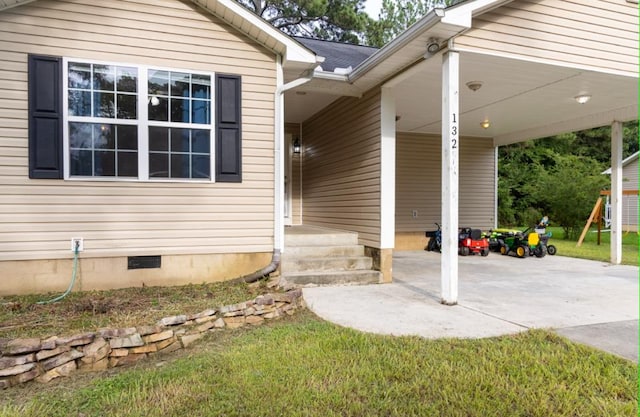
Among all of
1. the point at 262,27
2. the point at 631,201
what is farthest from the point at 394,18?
the point at 262,27

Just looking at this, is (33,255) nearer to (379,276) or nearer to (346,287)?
(346,287)

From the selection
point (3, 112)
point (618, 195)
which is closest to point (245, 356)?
point (3, 112)

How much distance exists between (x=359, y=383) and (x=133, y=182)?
3414mm

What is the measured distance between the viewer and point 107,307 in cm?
364

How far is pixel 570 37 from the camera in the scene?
4.85 m

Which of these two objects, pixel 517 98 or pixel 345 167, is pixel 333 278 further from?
pixel 517 98

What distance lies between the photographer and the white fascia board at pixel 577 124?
720 centimetres

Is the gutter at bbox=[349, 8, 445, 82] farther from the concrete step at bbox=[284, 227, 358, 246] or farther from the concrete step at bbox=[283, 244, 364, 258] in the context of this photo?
the concrete step at bbox=[283, 244, 364, 258]

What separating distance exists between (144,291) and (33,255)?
3.91ft

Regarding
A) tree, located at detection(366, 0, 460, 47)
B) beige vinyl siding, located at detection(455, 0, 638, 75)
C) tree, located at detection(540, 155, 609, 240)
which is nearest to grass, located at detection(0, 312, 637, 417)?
beige vinyl siding, located at detection(455, 0, 638, 75)

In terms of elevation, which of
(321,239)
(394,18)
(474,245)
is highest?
(394,18)

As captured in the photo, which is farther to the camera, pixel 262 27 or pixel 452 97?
pixel 262 27

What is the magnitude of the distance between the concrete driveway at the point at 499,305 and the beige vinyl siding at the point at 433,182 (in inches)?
109

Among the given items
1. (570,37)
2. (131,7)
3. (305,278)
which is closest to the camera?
(131,7)
